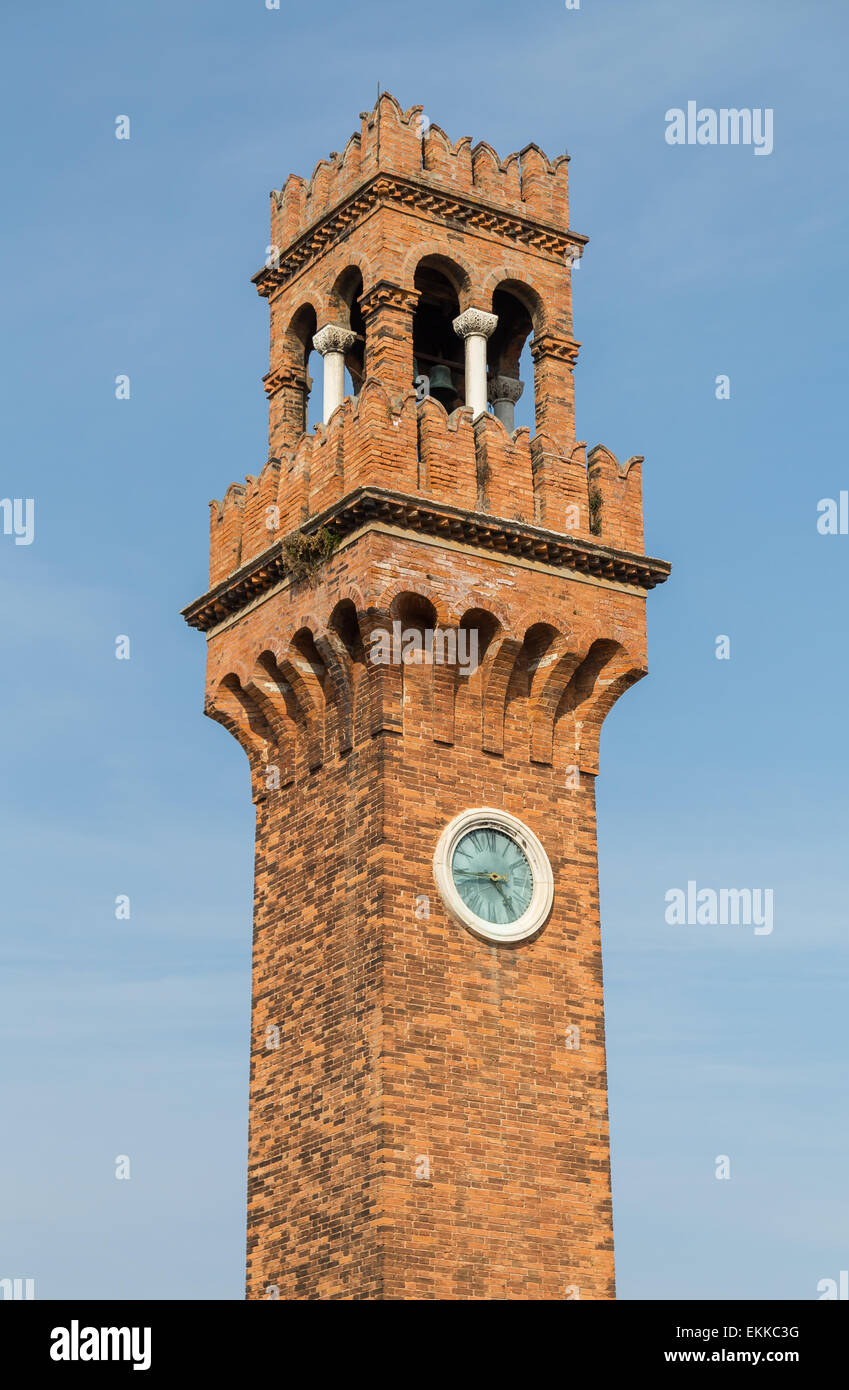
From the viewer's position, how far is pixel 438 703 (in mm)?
30656

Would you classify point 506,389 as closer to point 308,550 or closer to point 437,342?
point 437,342

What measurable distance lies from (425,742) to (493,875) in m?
2.11

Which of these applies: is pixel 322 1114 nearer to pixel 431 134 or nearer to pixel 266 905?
pixel 266 905

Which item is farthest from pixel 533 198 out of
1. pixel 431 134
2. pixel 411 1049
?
pixel 411 1049

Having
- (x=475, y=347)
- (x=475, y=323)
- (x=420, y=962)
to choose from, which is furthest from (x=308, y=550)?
(x=420, y=962)

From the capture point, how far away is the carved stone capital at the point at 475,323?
33.8m

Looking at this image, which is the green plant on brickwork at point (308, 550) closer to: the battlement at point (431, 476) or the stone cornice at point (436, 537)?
the stone cornice at point (436, 537)

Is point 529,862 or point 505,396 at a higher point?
point 505,396

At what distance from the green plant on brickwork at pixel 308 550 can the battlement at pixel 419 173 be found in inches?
241

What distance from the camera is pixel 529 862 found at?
30.9 m

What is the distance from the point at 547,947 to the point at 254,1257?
5.99m

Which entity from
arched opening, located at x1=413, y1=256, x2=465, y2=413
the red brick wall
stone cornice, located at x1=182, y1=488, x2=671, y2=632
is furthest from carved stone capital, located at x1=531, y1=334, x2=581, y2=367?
the red brick wall

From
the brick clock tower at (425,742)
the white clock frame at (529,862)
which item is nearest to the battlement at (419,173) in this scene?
the brick clock tower at (425,742)

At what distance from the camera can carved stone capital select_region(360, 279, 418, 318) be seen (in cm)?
3278
